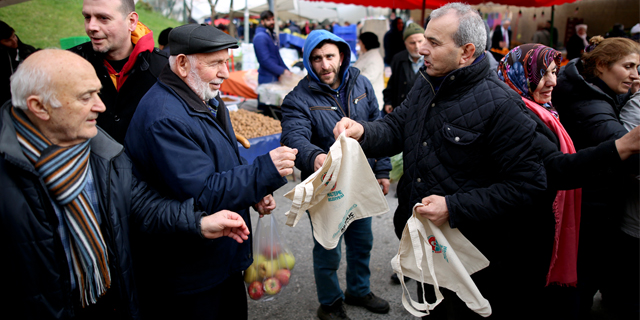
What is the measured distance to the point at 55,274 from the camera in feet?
4.50

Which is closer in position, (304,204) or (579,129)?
(304,204)

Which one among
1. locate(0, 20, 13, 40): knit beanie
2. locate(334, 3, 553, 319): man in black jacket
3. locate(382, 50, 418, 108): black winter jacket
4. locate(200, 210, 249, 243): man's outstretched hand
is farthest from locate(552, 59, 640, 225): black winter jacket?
locate(0, 20, 13, 40): knit beanie

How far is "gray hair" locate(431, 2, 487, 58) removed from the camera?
178 centimetres

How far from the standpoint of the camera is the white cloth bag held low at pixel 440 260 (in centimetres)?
177

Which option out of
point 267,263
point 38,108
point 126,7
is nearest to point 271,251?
point 267,263

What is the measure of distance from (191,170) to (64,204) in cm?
48

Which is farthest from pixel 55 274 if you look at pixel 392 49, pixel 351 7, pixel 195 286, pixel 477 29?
pixel 351 7

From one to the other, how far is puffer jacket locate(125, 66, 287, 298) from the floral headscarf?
1458 mm

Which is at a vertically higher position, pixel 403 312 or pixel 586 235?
pixel 586 235

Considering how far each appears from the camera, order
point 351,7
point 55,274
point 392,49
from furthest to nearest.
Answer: point 351,7 → point 392,49 → point 55,274

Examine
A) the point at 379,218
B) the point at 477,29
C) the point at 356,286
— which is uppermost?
the point at 477,29

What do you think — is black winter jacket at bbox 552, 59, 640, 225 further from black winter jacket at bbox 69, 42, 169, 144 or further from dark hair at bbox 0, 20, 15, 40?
dark hair at bbox 0, 20, 15, 40

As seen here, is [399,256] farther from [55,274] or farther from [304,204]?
[55,274]

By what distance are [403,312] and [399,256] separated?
1358 mm
